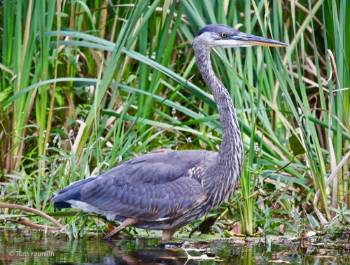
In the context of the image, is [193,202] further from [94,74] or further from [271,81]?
[94,74]

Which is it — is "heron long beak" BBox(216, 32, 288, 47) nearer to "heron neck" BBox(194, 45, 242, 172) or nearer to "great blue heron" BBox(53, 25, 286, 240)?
"great blue heron" BBox(53, 25, 286, 240)

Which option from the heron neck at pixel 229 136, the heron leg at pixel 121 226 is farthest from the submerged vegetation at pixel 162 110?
the heron leg at pixel 121 226

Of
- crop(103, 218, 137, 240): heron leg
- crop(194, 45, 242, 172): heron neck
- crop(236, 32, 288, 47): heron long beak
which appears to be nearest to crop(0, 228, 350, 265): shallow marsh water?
crop(103, 218, 137, 240): heron leg

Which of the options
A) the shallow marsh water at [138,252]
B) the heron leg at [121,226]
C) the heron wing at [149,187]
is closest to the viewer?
the shallow marsh water at [138,252]

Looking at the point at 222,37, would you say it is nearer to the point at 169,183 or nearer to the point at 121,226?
the point at 169,183

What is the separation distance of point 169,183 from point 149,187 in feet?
0.46

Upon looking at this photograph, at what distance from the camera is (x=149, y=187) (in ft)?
21.8

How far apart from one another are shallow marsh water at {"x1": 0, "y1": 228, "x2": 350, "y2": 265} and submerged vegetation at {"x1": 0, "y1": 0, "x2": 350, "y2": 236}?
28cm

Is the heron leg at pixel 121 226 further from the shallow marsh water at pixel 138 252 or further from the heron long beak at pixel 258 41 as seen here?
the heron long beak at pixel 258 41

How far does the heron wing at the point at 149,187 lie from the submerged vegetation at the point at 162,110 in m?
0.23

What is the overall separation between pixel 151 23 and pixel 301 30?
1.19m

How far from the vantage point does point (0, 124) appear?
24.3 feet

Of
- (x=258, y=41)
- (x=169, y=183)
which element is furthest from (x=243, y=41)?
(x=169, y=183)

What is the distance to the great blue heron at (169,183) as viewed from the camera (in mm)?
6520
